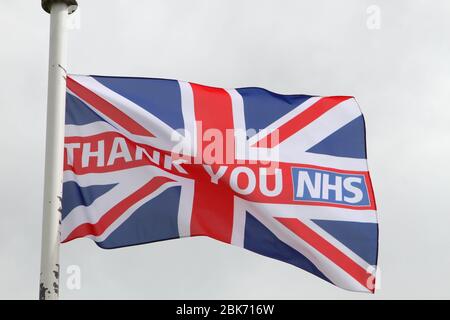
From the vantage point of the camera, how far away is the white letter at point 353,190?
12.3 m

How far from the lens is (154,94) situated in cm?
1255

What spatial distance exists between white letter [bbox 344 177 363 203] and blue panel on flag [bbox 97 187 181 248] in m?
2.27

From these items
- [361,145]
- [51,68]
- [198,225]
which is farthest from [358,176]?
[51,68]

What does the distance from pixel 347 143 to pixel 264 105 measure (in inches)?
48.1

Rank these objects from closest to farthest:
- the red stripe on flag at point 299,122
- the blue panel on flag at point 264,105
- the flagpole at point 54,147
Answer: the flagpole at point 54,147 < the red stripe on flag at point 299,122 < the blue panel on flag at point 264,105

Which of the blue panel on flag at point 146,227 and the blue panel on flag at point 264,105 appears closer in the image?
the blue panel on flag at point 146,227

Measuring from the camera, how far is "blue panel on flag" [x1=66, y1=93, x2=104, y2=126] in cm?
1212

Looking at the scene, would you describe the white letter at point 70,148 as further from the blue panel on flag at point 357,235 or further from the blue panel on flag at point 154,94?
the blue panel on flag at point 357,235

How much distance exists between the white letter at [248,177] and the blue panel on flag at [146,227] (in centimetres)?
79

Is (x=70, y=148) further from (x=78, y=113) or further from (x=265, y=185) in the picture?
(x=265, y=185)

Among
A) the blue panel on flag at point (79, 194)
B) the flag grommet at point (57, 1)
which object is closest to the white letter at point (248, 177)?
the blue panel on flag at point (79, 194)

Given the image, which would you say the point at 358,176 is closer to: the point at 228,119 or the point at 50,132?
the point at 228,119

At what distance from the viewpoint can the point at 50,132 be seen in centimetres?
977

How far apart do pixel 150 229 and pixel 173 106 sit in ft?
5.73
